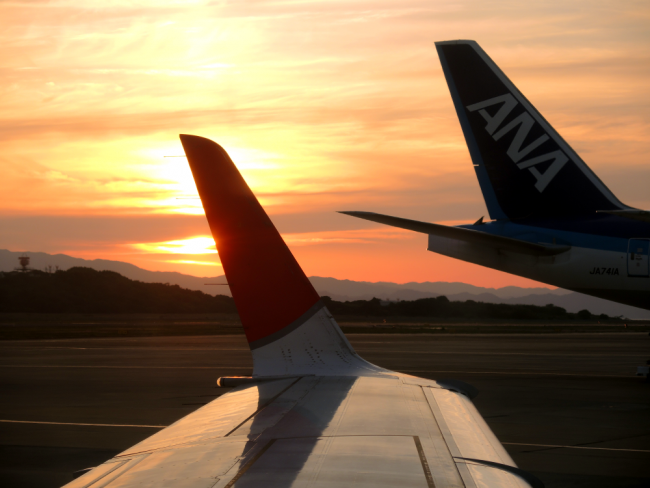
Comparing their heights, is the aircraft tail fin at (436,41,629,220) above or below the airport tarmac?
above

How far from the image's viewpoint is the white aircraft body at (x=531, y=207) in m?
14.6

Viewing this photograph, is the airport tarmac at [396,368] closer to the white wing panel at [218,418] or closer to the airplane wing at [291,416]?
the airplane wing at [291,416]

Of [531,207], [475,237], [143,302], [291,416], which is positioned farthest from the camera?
[143,302]

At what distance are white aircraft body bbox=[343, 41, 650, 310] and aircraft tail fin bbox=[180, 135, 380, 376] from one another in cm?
831

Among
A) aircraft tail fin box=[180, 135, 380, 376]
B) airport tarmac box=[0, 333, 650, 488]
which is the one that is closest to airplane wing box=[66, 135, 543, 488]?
aircraft tail fin box=[180, 135, 380, 376]

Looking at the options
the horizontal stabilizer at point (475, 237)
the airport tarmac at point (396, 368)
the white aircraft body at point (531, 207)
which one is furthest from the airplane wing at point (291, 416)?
the white aircraft body at point (531, 207)

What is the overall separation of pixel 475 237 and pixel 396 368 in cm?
859

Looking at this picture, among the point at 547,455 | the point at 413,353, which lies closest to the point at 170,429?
the point at 547,455

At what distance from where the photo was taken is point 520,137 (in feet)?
54.0

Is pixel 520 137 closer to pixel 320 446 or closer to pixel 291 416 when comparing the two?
pixel 291 416

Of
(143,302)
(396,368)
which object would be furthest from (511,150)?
(143,302)

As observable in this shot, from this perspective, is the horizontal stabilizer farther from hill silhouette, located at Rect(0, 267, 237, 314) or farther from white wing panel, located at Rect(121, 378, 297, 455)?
hill silhouette, located at Rect(0, 267, 237, 314)

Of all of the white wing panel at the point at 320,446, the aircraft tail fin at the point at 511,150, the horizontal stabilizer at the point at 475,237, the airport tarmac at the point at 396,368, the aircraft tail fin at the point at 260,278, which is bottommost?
the airport tarmac at the point at 396,368

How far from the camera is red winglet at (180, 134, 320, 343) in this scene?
5.43m
